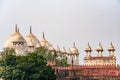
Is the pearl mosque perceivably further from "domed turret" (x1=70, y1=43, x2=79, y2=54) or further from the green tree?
the green tree

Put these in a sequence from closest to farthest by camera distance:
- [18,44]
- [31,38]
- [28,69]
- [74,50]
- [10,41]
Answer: [28,69] < [18,44] < [10,41] < [31,38] < [74,50]

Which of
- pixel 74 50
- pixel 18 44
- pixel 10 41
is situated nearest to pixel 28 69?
pixel 18 44

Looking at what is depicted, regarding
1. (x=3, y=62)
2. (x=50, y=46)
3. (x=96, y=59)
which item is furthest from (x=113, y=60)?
(x=3, y=62)

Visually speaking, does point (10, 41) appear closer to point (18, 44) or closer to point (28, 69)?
point (18, 44)

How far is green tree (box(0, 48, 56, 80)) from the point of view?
5497cm

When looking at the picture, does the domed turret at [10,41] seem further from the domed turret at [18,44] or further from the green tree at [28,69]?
the green tree at [28,69]

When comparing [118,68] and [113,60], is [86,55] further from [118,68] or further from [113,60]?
[118,68]

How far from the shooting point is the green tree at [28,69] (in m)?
55.0

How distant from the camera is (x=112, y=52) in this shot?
8294cm

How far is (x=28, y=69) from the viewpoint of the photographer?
55531 mm

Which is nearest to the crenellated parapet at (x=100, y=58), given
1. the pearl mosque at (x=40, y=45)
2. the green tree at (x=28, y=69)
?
the pearl mosque at (x=40, y=45)

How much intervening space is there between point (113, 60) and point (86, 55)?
532cm

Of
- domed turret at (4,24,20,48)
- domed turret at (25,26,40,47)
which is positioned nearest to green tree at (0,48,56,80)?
domed turret at (4,24,20,48)

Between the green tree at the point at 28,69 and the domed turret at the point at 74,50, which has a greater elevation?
the domed turret at the point at 74,50
